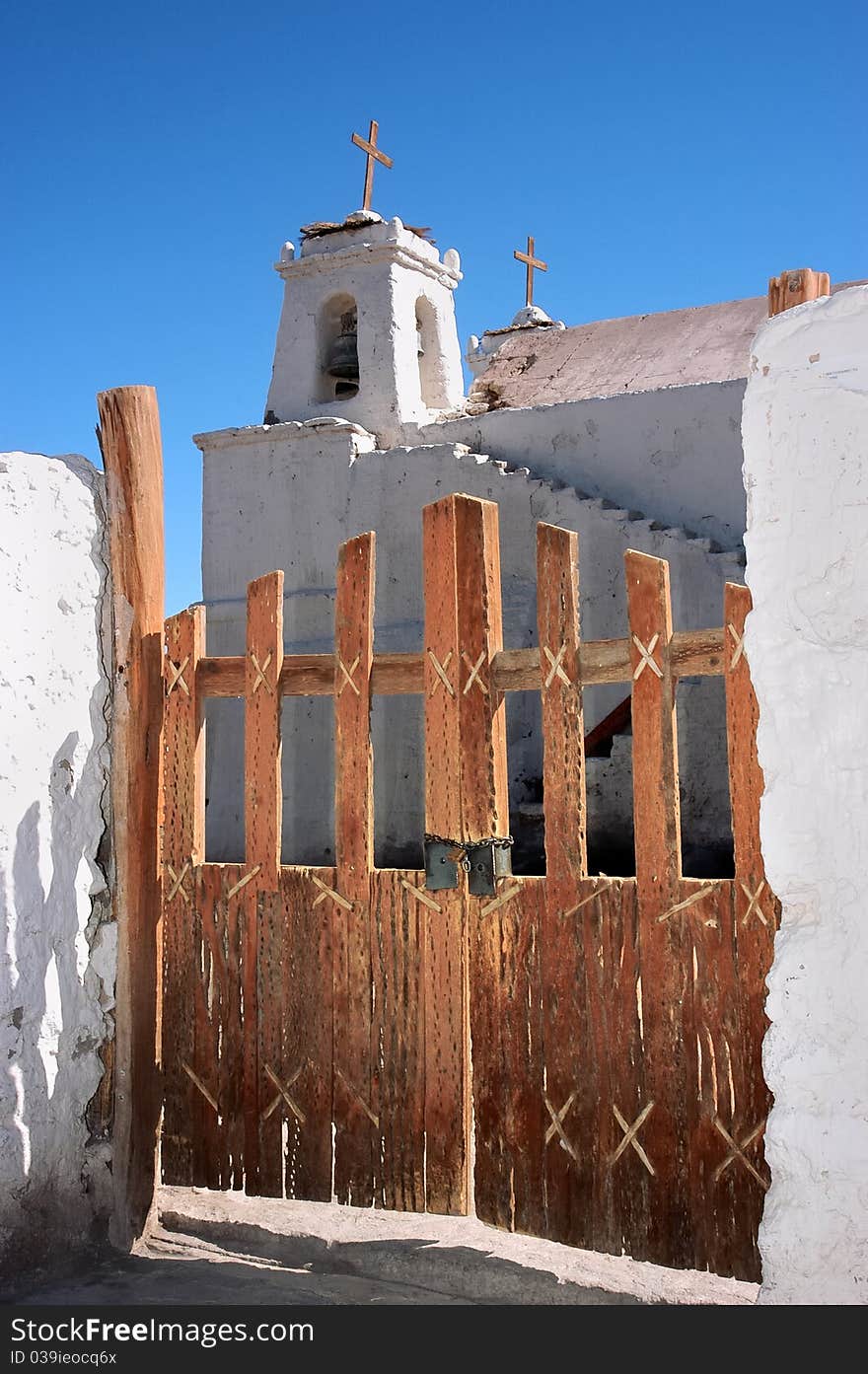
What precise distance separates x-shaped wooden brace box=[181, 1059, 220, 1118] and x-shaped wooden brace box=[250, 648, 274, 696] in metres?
1.22

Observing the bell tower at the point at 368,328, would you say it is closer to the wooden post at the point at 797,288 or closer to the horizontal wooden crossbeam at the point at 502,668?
the horizontal wooden crossbeam at the point at 502,668

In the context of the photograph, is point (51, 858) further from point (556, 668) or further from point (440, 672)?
point (556, 668)

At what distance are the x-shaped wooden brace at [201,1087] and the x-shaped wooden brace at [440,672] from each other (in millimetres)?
1457

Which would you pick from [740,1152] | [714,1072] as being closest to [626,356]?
[714,1072]

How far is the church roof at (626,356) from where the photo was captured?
1211 cm

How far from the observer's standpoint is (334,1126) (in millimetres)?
3727

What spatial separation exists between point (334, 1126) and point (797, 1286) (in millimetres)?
1566

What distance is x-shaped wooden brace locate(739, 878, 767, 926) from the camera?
3.16 metres

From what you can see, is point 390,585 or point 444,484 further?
point 390,585

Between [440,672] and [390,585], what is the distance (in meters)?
8.80

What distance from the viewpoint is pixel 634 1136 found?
3307mm

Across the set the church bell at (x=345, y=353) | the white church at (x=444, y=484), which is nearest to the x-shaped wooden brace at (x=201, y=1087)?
the white church at (x=444, y=484)

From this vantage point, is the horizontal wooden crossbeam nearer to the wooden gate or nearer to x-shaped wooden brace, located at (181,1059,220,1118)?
the wooden gate

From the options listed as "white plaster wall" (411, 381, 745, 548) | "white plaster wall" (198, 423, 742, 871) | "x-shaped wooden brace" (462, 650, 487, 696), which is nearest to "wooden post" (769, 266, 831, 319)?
"x-shaped wooden brace" (462, 650, 487, 696)
